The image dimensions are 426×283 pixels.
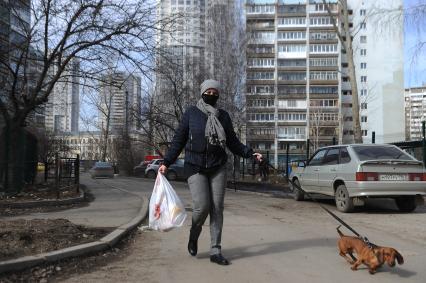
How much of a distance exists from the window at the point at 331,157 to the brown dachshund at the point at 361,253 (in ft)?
22.0

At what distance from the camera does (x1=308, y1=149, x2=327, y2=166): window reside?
13.3m

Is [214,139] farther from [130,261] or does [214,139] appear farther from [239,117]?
[239,117]

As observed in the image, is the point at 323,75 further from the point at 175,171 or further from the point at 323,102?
the point at 175,171

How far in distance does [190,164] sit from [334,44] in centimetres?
10228

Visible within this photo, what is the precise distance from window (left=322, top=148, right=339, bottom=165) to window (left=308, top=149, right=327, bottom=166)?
0.24m

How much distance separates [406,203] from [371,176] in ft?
5.20

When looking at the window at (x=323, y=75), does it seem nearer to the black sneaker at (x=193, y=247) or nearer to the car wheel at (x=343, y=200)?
the car wheel at (x=343, y=200)

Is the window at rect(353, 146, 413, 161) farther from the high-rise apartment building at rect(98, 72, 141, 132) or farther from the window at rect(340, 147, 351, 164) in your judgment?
the high-rise apartment building at rect(98, 72, 141, 132)

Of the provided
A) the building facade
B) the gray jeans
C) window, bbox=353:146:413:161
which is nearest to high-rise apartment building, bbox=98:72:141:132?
the building facade

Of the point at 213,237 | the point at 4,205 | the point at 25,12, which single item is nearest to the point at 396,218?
the point at 213,237

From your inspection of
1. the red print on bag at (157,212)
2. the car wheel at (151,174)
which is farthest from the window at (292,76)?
the red print on bag at (157,212)

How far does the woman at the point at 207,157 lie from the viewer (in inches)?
231

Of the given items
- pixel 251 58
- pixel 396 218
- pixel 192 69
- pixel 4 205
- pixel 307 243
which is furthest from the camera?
pixel 251 58

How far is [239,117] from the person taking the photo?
35.2m
